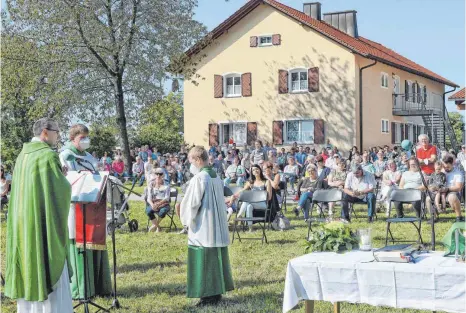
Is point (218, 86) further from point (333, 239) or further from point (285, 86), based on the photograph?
point (333, 239)

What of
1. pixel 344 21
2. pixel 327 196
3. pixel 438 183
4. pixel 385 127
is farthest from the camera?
pixel 344 21

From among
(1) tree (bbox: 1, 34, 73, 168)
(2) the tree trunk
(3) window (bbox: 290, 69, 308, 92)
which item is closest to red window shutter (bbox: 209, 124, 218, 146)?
(3) window (bbox: 290, 69, 308, 92)

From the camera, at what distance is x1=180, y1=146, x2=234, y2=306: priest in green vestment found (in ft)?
23.4

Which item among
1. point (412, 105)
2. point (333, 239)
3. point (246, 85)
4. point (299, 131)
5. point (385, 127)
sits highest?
point (246, 85)

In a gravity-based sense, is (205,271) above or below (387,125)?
below

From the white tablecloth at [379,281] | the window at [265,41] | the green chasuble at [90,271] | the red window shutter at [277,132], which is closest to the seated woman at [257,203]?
the green chasuble at [90,271]

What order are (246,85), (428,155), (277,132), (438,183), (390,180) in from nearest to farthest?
(438,183) < (428,155) < (390,180) < (277,132) < (246,85)

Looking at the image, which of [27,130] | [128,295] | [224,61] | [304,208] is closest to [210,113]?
[224,61]

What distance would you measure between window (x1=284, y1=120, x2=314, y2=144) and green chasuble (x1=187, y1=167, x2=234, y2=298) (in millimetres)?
26038

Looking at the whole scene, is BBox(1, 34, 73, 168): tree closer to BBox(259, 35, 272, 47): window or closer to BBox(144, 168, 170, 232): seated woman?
BBox(259, 35, 272, 47): window

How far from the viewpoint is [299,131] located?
33438 millimetres

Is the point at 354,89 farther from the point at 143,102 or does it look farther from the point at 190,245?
the point at 190,245

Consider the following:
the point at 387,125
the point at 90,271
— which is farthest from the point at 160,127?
the point at 90,271

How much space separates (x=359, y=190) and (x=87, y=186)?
881 cm
